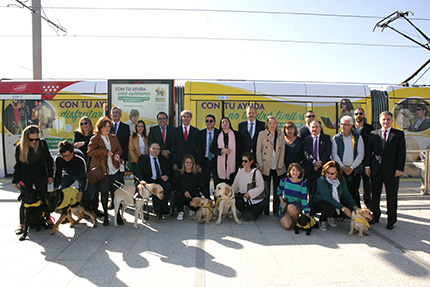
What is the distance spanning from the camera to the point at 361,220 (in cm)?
430

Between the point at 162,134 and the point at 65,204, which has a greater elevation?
the point at 162,134

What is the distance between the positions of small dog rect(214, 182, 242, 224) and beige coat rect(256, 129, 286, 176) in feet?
3.11

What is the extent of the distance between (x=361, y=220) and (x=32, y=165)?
5265 mm

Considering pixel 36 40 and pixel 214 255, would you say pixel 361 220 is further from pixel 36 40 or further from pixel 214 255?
pixel 36 40

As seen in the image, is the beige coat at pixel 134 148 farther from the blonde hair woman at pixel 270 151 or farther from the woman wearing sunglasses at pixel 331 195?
the woman wearing sunglasses at pixel 331 195

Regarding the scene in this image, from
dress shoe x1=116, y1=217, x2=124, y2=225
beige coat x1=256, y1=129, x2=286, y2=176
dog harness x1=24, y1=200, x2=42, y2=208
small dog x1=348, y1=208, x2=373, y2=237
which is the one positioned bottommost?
dress shoe x1=116, y1=217, x2=124, y2=225

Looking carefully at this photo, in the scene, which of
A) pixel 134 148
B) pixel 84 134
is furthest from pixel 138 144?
pixel 84 134

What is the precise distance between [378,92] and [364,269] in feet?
22.6

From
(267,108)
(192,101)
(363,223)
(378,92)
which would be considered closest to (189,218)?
(363,223)

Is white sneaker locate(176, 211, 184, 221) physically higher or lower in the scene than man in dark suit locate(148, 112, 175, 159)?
lower

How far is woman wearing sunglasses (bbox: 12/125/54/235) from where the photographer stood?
4.43m

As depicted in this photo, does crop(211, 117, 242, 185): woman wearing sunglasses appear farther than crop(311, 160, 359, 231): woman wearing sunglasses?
Yes

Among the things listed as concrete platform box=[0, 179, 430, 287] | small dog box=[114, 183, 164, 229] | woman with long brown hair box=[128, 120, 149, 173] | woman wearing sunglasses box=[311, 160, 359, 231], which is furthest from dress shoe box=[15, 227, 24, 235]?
woman wearing sunglasses box=[311, 160, 359, 231]

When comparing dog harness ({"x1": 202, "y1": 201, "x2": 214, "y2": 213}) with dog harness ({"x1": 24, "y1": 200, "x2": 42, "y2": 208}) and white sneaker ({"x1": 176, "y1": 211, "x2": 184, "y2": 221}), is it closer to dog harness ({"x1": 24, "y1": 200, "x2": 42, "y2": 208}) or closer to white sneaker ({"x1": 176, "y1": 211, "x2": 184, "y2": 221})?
white sneaker ({"x1": 176, "y1": 211, "x2": 184, "y2": 221})
